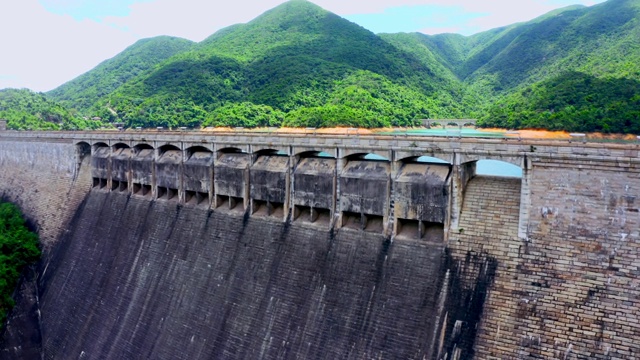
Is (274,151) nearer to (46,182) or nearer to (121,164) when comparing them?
(121,164)

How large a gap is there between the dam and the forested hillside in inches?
1190

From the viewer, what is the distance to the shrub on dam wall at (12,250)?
27.5 meters

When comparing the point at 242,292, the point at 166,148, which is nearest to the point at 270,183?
the point at 242,292

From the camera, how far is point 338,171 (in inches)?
749

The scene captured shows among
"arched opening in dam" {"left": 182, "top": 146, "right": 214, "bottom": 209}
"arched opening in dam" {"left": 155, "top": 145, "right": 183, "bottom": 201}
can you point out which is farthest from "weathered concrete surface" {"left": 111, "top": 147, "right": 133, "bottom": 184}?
"arched opening in dam" {"left": 182, "top": 146, "right": 214, "bottom": 209}

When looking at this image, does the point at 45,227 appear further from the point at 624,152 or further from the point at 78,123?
the point at 78,123

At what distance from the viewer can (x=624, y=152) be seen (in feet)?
44.5

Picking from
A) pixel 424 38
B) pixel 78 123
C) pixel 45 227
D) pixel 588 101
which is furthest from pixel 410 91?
pixel 424 38

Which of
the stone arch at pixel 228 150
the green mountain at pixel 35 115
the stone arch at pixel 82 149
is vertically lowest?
the stone arch at pixel 82 149

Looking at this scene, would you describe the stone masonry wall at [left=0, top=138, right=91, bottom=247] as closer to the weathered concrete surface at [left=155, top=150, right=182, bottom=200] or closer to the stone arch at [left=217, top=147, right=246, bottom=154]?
the weathered concrete surface at [left=155, top=150, right=182, bottom=200]

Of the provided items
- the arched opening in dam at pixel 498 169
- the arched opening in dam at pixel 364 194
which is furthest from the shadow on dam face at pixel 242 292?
the arched opening in dam at pixel 498 169

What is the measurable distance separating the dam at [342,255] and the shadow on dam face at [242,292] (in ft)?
0.21

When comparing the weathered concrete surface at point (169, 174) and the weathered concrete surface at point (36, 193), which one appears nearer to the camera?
the weathered concrete surface at point (169, 174)

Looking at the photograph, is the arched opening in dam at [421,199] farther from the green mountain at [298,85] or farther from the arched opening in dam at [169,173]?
the green mountain at [298,85]
